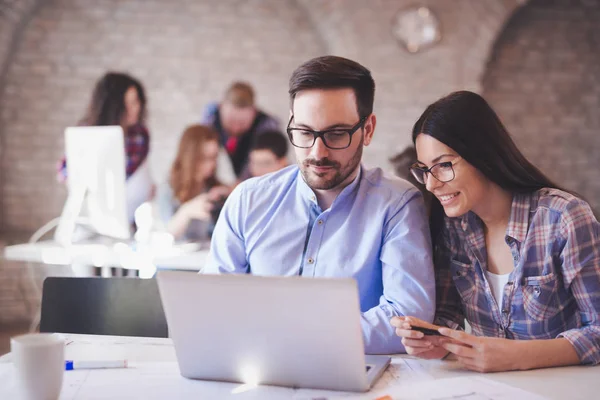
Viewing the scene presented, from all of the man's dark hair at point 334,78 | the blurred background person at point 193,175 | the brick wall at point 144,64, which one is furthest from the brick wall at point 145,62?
the man's dark hair at point 334,78

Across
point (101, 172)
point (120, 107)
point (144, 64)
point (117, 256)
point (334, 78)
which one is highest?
point (144, 64)

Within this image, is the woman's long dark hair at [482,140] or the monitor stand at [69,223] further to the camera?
the monitor stand at [69,223]

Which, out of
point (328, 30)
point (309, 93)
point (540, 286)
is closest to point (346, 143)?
point (309, 93)

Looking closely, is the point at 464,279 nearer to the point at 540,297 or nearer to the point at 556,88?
the point at 540,297

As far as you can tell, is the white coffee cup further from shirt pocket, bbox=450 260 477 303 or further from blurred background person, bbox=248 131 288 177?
blurred background person, bbox=248 131 288 177

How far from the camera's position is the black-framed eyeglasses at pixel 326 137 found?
5.48 feet

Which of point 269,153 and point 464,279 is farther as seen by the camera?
point 269,153

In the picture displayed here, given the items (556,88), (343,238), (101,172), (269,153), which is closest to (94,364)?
(343,238)

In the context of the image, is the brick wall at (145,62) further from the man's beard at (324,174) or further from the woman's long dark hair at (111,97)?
the man's beard at (324,174)

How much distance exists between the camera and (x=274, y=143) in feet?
15.3

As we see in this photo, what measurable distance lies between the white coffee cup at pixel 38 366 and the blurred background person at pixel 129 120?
148 inches

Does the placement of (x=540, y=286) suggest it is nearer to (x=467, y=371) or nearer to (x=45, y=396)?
(x=467, y=371)

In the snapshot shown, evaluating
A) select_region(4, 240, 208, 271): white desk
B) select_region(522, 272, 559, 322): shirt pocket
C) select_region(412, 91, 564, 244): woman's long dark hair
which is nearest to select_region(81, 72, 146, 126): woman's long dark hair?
select_region(4, 240, 208, 271): white desk

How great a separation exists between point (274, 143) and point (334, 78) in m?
2.97
